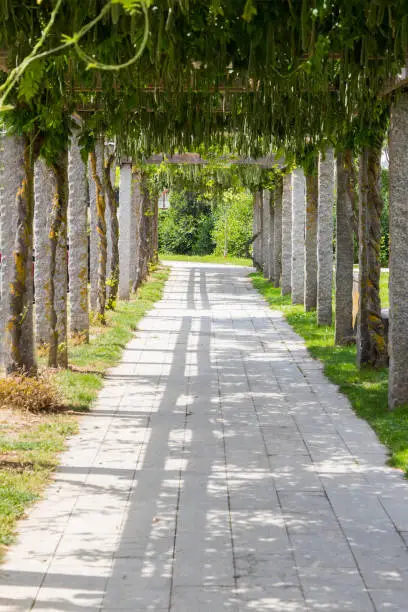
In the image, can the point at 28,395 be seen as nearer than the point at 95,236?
Yes

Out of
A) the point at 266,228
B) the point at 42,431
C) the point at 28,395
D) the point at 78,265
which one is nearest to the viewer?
the point at 42,431

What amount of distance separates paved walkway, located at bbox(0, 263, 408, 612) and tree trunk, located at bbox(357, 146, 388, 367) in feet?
2.82

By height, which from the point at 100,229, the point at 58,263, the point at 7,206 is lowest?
the point at 58,263

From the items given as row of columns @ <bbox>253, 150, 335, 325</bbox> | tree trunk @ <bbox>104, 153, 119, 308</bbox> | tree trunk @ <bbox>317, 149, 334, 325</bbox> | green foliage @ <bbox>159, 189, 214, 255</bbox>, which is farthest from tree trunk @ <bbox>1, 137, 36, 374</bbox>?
green foliage @ <bbox>159, 189, 214, 255</bbox>

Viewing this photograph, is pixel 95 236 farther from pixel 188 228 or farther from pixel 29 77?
pixel 188 228

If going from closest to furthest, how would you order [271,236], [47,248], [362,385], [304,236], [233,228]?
[362,385] → [47,248] → [304,236] → [271,236] → [233,228]

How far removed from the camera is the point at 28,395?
9695 millimetres

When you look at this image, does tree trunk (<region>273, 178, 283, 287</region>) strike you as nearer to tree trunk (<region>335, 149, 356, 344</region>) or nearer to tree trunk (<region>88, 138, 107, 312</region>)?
tree trunk (<region>88, 138, 107, 312</region>)

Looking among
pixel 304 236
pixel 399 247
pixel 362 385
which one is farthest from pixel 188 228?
pixel 399 247

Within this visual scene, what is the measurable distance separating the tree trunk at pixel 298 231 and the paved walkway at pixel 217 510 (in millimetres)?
10010

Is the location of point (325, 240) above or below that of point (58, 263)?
above

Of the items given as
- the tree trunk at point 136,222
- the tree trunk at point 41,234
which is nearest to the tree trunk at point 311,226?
the tree trunk at point 41,234

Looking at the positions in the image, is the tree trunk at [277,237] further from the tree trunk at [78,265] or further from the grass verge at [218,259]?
the grass verge at [218,259]

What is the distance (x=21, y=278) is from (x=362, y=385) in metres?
4.10
